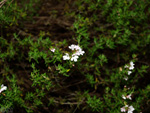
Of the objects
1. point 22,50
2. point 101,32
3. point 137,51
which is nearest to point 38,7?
point 22,50

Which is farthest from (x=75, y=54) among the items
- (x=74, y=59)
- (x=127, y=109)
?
(x=127, y=109)

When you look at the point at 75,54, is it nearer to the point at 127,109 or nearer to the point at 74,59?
the point at 74,59

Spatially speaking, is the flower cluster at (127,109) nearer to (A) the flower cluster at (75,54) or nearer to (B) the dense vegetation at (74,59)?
(B) the dense vegetation at (74,59)

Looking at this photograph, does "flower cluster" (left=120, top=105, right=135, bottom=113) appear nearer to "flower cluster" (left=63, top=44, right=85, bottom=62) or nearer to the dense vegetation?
the dense vegetation

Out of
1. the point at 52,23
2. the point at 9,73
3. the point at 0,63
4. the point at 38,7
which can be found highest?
the point at 38,7

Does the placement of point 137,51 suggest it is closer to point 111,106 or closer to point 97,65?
point 97,65

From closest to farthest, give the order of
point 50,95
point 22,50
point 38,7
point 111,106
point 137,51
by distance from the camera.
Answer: point 111,106, point 50,95, point 22,50, point 137,51, point 38,7

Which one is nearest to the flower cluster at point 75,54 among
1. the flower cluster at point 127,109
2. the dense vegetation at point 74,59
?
the dense vegetation at point 74,59

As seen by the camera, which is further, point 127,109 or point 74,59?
point 127,109

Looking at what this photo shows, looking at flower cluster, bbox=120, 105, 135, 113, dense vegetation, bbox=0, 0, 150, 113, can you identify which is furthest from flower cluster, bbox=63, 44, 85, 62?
flower cluster, bbox=120, 105, 135, 113
